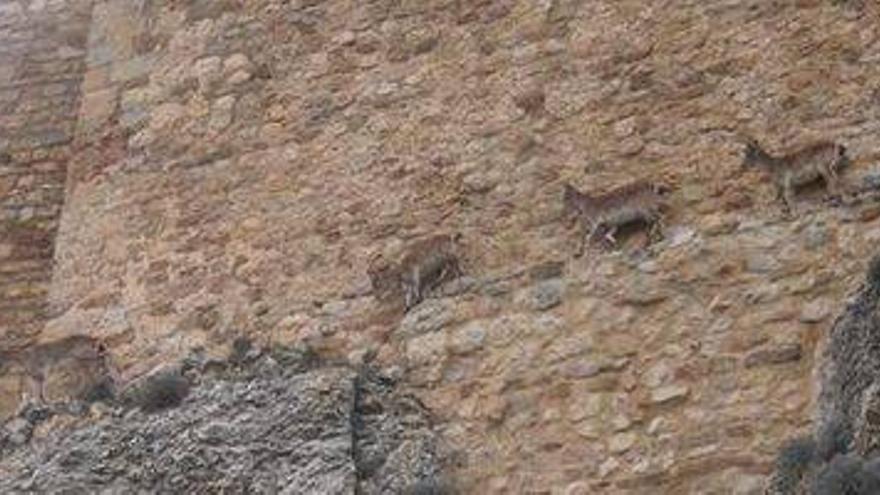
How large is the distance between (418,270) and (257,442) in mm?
1136

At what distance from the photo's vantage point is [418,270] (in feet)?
24.9

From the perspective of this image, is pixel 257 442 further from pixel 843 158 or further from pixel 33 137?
pixel 33 137

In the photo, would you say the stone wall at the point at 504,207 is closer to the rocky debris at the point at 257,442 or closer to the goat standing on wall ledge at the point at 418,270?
the goat standing on wall ledge at the point at 418,270

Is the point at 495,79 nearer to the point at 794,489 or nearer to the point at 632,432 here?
the point at 632,432

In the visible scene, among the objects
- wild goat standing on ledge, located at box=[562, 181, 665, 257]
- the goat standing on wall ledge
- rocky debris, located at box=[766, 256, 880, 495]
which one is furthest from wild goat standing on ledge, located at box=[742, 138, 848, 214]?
the goat standing on wall ledge

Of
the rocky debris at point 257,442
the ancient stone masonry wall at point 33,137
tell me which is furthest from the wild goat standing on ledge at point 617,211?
the ancient stone masonry wall at point 33,137

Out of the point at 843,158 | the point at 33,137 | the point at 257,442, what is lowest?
the point at 257,442

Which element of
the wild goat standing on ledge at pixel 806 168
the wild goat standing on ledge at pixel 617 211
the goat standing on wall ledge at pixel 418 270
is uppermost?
the wild goat standing on ledge at pixel 806 168

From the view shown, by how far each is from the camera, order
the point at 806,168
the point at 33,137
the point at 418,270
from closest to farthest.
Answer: the point at 806,168, the point at 418,270, the point at 33,137

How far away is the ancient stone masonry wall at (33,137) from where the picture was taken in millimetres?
8555

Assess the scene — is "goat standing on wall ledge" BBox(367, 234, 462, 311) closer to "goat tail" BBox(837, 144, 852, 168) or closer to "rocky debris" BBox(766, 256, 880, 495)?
"goat tail" BBox(837, 144, 852, 168)

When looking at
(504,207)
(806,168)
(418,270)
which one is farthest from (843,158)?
(418,270)

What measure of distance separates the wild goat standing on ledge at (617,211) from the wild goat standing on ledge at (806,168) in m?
0.49

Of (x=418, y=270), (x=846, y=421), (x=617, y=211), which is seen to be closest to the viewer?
(x=846, y=421)
